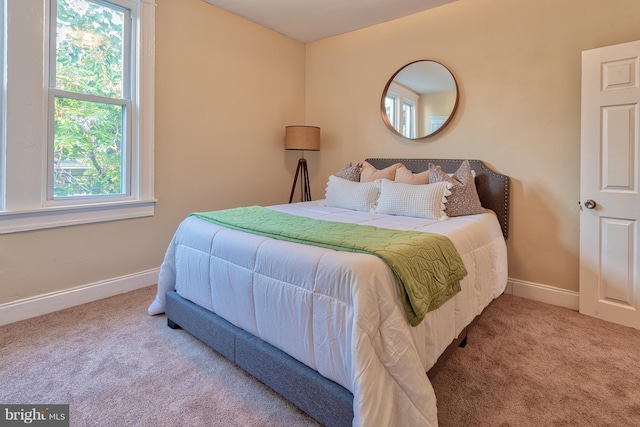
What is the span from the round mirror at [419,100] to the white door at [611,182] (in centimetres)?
105

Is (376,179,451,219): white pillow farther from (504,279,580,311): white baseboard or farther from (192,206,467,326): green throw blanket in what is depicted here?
(504,279,580,311): white baseboard

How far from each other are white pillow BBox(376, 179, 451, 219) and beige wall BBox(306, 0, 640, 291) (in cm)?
81

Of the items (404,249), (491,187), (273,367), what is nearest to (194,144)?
(273,367)

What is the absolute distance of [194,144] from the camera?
131 inches

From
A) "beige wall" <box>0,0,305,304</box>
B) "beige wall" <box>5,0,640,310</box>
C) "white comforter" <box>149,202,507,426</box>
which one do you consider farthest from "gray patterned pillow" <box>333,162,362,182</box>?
"white comforter" <box>149,202,507,426</box>

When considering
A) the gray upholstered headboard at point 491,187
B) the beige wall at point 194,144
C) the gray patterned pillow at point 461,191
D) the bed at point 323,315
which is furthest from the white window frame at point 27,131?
the gray upholstered headboard at point 491,187

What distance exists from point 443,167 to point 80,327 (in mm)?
3178

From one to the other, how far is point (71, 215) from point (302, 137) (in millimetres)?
2300

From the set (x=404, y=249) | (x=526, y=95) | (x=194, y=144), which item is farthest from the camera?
(x=194, y=144)

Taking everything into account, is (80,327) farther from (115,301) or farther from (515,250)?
(515,250)

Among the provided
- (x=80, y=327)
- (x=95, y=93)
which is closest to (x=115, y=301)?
(x=80, y=327)

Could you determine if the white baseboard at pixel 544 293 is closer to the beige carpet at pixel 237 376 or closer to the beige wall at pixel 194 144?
the beige carpet at pixel 237 376

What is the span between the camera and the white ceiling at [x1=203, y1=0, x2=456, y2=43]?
3248 mm

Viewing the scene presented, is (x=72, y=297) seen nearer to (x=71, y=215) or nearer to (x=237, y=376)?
(x=71, y=215)
